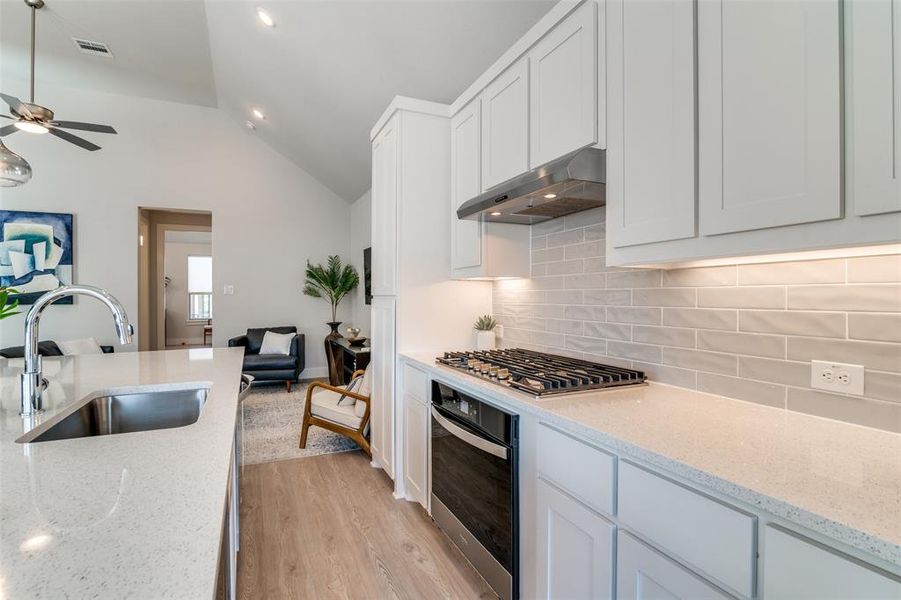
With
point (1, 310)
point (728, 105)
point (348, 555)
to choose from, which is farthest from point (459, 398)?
point (1, 310)

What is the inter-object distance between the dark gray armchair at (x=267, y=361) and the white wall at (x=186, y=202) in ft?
1.20

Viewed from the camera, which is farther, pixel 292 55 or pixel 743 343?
pixel 292 55

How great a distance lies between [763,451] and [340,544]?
202 cm

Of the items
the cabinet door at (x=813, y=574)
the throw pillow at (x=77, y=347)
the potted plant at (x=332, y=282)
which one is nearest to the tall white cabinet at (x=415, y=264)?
the cabinet door at (x=813, y=574)

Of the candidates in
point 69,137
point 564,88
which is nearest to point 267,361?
point 69,137

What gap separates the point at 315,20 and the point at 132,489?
3.39 metres

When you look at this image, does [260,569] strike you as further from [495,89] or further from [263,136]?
[263,136]

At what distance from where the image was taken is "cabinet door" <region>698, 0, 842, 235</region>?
3.09 feet

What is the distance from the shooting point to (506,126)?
2.10 metres

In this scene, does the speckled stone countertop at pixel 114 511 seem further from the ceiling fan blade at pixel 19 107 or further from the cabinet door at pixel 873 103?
the ceiling fan blade at pixel 19 107

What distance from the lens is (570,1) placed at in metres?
1.66

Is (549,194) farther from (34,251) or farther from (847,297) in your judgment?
(34,251)

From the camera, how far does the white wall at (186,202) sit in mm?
5234

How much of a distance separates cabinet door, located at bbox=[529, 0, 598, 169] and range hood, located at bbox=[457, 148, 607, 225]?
118 millimetres
